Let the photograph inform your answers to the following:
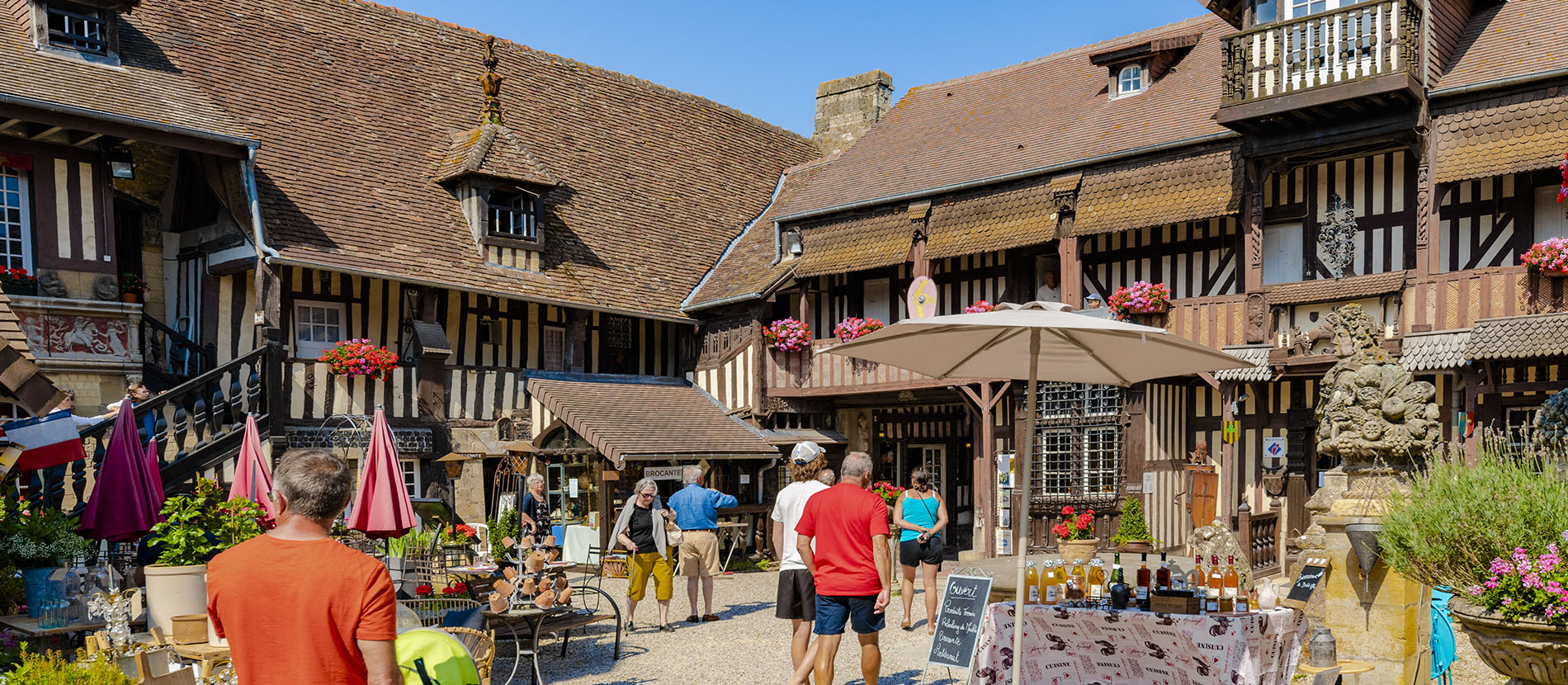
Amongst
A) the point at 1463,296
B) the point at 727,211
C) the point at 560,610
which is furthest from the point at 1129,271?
the point at 560,610

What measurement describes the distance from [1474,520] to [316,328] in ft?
42.1

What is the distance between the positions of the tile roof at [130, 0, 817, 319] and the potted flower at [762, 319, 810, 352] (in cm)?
164

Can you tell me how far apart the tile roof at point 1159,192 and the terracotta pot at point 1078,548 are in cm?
365

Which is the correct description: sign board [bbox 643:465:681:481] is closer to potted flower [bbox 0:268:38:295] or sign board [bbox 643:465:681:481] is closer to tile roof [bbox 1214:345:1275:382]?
tile roof [bbox 1214:345:1275:382]

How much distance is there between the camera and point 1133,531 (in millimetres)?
13578

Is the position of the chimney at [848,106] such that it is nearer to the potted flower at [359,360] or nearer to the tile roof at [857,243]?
the tile roof at [857,243]

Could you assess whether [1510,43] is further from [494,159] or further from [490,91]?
[490,91]

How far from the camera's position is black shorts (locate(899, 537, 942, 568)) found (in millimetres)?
9992

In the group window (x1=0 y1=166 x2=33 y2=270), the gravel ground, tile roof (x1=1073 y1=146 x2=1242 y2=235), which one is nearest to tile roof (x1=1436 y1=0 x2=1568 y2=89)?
tile roof (x1=1073 y1=146 x2=1242 y2=235)

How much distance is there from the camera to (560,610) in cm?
841

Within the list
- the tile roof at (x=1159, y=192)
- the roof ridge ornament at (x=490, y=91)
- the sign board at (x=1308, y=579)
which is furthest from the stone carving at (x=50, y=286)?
the sign board at (x=1308, y=579)

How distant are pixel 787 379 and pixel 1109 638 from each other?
473 inches

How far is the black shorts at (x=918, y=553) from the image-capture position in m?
9.99

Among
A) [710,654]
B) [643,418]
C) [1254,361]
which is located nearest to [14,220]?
[643,418]
